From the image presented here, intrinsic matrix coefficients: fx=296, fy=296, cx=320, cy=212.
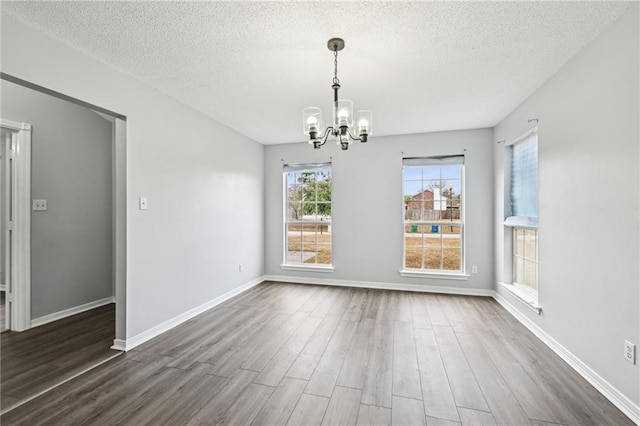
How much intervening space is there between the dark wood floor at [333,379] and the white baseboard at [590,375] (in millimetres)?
44

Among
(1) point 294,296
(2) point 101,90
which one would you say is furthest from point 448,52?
(1) point 294,296

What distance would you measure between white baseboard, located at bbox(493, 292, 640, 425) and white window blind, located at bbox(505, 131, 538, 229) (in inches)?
41.7

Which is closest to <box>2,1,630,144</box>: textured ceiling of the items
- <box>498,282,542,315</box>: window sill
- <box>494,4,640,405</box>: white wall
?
<box>494,4,640,405</box>: white wall

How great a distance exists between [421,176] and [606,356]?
3125 mm

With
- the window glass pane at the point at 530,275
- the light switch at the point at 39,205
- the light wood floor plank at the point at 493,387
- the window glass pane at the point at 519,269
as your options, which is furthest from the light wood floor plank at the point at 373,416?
the light switch at the point at 39,205

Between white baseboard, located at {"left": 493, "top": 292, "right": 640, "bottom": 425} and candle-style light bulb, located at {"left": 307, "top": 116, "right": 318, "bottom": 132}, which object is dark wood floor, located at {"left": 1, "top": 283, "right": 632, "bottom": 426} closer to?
white baseboard, located at {"left": 493, "top": 292, "right": 640, "bottom": 425}

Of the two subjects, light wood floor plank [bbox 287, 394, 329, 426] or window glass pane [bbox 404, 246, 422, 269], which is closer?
light wood floor plank [bbox 287, 394, 329, 426]

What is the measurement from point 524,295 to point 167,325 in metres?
3.93

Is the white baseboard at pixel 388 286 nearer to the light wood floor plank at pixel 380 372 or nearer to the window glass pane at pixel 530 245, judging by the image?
the window glass pane at pixel 530 245

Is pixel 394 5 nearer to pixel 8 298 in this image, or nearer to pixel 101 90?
pixel 101 90

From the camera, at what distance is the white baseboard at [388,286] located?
4.43m

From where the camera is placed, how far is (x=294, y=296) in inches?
172

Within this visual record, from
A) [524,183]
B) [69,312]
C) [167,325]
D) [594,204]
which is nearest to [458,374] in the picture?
[594,204]

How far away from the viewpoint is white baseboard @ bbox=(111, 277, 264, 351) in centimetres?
269
